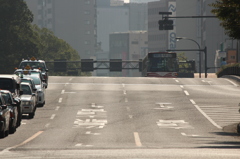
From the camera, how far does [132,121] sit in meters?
37.5

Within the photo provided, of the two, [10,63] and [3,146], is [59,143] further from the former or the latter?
[10,63]

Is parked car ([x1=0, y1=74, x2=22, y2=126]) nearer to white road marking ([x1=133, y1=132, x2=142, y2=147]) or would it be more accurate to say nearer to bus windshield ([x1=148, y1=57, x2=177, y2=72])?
white road marking ([x1=133, y1=132, x2=142, y2=147])

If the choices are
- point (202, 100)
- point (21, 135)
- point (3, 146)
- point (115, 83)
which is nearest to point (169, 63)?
point (115, 83)

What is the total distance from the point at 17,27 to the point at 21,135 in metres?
72.4

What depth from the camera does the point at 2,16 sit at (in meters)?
99.1

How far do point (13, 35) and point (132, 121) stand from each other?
64.8 m

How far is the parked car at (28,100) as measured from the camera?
123 ft

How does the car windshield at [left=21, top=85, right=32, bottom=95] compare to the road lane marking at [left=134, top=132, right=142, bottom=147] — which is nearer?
the road lane marking at [left=134, top=132, right=142, bottom=147]

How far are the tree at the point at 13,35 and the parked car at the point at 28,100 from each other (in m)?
60.6

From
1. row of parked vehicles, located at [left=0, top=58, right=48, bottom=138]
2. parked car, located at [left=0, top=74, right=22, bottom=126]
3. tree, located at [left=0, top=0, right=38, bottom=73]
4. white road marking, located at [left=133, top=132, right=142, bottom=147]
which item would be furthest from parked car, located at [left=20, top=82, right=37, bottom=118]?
tree, located at [left=0, top=0, right=38, bottom=73]

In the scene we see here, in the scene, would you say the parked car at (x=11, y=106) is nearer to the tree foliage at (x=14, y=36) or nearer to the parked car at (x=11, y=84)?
the parked car at (x=11, y=84)

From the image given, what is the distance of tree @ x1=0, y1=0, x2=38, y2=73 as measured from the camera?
99.2 meters

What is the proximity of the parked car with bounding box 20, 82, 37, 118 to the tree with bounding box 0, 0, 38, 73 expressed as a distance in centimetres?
6061

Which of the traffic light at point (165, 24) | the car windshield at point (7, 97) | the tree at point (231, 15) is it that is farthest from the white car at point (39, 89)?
the traffic light at point (165, 24)
